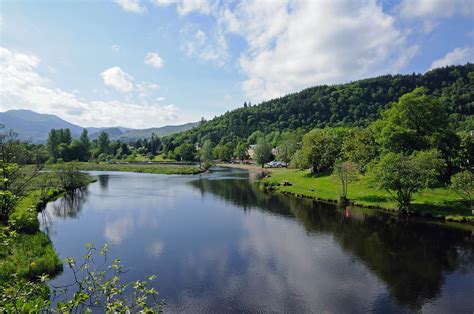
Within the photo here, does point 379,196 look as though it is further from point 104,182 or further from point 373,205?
point 104,182

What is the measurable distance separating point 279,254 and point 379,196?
29.3 m

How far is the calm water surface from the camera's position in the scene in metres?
19.9

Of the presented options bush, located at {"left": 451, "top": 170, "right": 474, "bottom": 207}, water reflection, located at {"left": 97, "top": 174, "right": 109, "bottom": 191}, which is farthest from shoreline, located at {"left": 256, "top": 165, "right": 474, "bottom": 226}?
water reflection, located at {"left": 97, "top": 174, "right": 109, "bottom": 191}

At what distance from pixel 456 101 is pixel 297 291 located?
21600 centimetres

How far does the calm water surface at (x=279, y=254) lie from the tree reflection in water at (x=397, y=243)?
9 centimetres

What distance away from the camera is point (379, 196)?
49.7m

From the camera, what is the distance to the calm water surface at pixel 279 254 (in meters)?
19.9

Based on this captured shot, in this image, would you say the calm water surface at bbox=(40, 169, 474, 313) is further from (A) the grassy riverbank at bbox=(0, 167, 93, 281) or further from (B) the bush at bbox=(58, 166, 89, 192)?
(B) the bush at bbox=(58, 166, 89, 192)

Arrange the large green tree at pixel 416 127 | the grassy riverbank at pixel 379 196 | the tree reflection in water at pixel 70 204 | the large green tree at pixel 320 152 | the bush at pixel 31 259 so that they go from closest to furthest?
the bush at pixel 31 259, the grassy riverbank at pixel 379 196, the tree reflection in water at pixel 70 204, the large green tree at pixel 416 127, the large green tree at pixel 320 152

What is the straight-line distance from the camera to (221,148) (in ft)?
557

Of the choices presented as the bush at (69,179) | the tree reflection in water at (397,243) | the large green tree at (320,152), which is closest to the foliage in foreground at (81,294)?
the tree reflection in water at (397,243)

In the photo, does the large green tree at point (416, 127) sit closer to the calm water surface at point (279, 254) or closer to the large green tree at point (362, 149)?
the large green tree at point (362, 149)

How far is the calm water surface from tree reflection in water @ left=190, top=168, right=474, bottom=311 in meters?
0.09

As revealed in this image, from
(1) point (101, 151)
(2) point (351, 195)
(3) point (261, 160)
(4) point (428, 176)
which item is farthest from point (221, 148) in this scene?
(4) point (428, 176)
